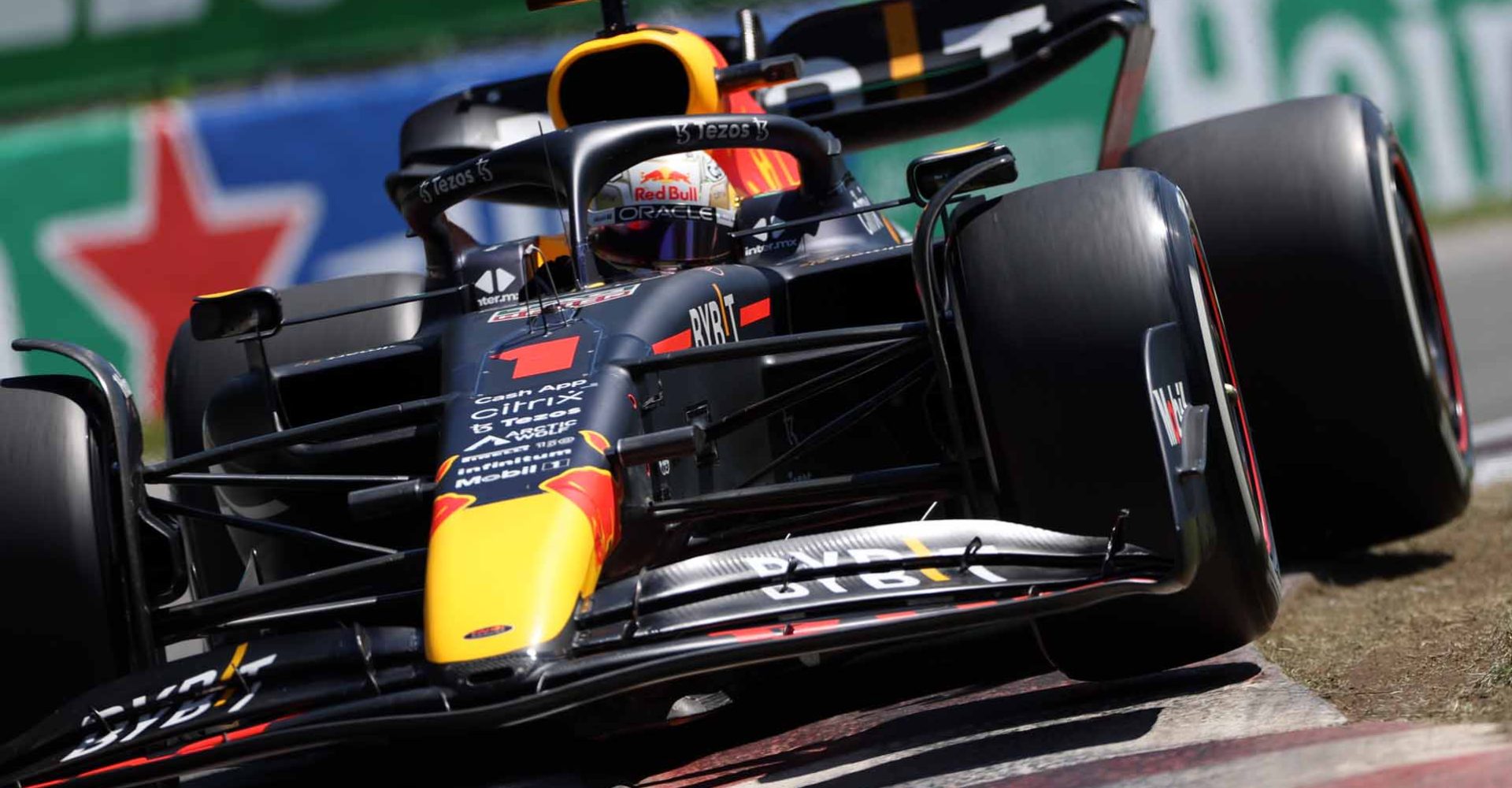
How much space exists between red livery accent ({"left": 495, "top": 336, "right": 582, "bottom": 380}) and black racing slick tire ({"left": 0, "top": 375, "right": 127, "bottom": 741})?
90cm

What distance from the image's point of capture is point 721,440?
4508 mm

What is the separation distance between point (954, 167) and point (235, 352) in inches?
103

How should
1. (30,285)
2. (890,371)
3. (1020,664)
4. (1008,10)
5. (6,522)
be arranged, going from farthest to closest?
(30,285), (1008,10), (890,371), (1020,664), (6,522)

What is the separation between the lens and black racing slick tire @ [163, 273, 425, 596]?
574 centimetres

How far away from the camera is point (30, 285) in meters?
10.7

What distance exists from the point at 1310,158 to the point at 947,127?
2112mm

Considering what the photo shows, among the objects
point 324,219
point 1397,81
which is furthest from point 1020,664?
point 1397,81

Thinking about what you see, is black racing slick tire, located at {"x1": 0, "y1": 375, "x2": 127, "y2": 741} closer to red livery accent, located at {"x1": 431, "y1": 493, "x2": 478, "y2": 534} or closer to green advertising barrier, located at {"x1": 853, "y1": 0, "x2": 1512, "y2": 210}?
red livery accent, located at {"x1": 431, "y1": 493, "x2": 478, "y2": 534}

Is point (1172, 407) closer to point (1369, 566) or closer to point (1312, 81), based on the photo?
point (1369, 566)

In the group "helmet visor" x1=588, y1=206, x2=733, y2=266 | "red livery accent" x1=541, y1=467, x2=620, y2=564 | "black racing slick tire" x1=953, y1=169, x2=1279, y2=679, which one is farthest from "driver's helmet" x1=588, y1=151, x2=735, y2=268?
"red livery accent" x1=541, y1=467, x2=620, y2=564

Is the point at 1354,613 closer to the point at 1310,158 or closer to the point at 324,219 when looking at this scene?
the point at 1310,158

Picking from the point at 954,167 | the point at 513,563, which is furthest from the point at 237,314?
the point at 954,167

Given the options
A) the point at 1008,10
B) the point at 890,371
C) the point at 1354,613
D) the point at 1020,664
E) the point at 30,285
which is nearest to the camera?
the point at 1020,664

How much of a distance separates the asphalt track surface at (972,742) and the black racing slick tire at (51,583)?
2.49 feet
